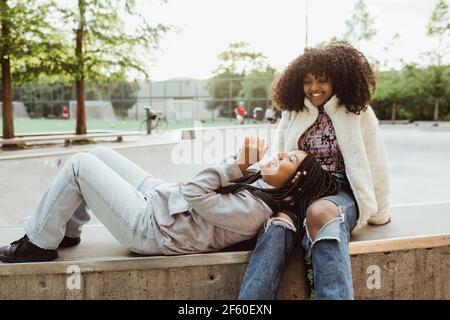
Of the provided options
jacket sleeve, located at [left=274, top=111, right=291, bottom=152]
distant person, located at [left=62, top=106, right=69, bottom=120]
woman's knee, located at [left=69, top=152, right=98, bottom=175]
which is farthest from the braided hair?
distant person, located at [left=62, top=106, right=69, bottom=120]

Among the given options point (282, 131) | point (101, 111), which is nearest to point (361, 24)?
point (101, 111)

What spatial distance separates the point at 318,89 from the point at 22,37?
8422 mm

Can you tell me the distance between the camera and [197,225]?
2.38m

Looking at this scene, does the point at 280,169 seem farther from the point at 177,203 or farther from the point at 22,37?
the point at 22,37

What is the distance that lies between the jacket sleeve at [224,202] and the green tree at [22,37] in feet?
26.5

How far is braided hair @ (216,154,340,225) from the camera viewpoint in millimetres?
2371

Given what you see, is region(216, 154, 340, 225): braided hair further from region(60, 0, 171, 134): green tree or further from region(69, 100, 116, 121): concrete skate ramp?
region(69, 100, 116, 121): concrete skate ramp

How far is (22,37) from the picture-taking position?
9.45 meters

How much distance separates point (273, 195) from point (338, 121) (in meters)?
0.71

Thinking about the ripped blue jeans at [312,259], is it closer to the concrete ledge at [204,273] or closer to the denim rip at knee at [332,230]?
the denim rip at knee at [332,230]
